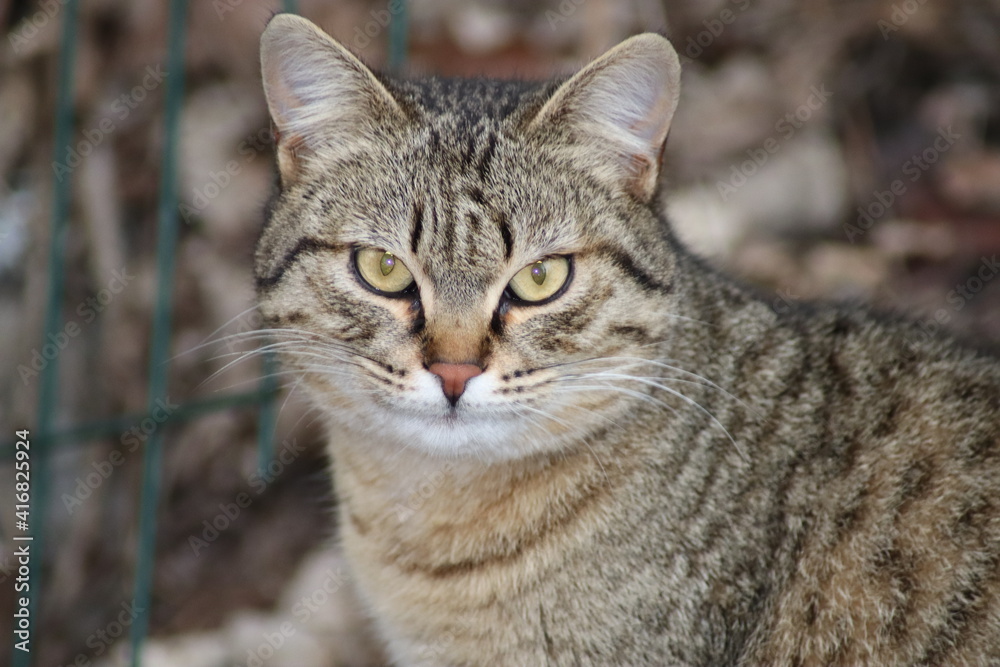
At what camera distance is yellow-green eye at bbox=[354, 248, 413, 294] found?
2.51m

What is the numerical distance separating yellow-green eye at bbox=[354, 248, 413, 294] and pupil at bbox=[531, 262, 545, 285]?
0.30m

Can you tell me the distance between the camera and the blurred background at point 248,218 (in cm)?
400

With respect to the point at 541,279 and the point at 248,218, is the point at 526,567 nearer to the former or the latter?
the point at 541,279

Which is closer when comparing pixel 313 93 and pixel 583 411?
pixel 583 411

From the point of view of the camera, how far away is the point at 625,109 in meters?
2.64

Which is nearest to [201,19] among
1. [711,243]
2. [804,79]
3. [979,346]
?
[711,243]

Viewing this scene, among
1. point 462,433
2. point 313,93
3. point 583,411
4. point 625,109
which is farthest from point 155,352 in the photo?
point 625,109

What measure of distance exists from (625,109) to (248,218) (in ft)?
9.20

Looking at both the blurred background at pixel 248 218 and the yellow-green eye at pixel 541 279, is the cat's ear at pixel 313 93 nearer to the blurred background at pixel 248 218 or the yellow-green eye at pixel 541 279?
the yellow-green eye at pixel 541 279

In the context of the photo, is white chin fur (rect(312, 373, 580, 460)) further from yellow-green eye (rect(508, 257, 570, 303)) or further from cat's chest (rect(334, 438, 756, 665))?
yellow-green eye (rect(508, 257, 570, 303))

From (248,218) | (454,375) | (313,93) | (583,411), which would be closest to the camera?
(454,375)

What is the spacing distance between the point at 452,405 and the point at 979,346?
5.38ft

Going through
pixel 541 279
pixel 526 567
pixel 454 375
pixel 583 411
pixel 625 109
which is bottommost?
pixel 526 567

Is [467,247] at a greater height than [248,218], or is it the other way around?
[467,247]
